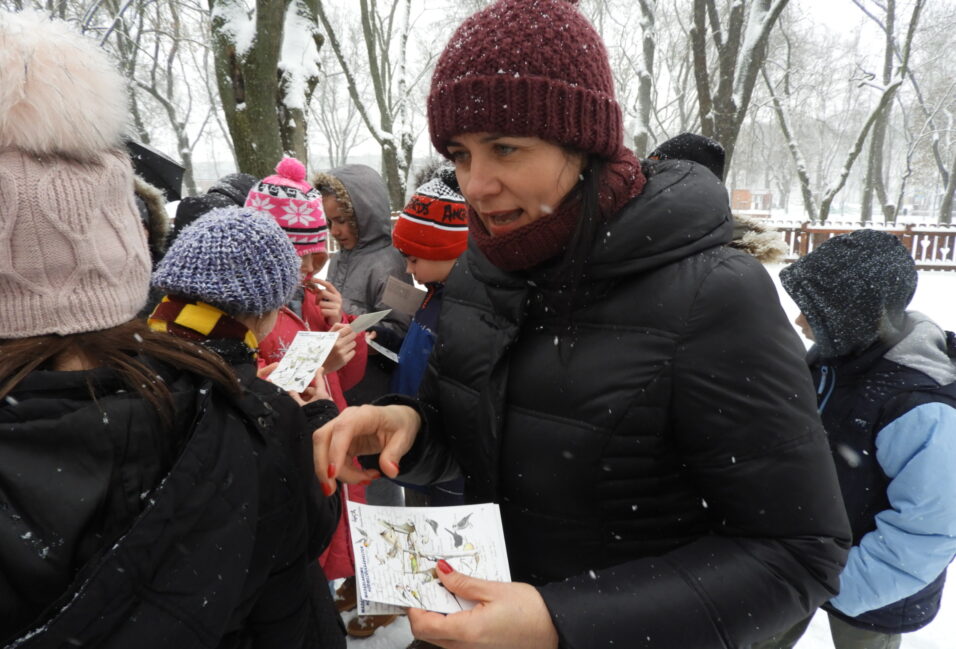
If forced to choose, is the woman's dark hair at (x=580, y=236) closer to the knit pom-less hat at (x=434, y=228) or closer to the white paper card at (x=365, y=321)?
the white paper card at (x=365, y=321)

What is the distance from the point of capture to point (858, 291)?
6.07ft

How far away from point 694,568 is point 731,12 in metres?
9.20

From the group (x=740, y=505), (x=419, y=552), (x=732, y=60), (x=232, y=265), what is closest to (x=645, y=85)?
(x=732, y=60)

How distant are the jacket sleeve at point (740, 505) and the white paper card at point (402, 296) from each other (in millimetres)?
2064

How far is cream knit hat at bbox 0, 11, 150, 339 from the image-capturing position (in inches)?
35.4

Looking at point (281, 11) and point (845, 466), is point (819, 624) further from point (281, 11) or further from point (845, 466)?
point (281, 11)

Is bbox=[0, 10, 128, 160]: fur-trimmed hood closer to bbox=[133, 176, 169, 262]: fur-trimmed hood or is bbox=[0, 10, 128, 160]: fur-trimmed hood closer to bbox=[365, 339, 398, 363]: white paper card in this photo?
bbox=[133, 176, 169, 262]: fur-trimmed hood

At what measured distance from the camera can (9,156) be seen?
0.90 m

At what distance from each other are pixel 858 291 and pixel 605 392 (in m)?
1.28

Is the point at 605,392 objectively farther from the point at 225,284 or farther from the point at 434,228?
the point at 434,228

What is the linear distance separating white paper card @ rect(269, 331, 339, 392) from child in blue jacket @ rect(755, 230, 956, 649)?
67.5 inches

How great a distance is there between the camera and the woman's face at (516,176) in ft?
3.85

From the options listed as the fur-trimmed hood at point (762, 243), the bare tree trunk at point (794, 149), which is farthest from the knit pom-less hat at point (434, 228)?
the bare tree trunk at point (794, 149)

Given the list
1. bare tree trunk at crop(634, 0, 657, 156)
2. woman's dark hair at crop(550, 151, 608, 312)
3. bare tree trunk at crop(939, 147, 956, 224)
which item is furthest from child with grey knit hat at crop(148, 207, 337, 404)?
bare tree trunk at crop(939, 147, 956, 224)
